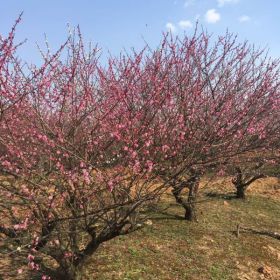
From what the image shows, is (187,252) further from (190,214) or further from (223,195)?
(223,195)

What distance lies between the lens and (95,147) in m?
6.77

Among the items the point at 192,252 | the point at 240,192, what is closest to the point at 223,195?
the point at 240,192

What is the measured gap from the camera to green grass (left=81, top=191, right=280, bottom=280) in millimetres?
7828

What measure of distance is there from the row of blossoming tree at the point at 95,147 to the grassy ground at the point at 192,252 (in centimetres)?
Result: 71

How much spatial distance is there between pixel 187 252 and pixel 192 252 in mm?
110

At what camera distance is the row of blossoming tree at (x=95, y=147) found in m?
5.65

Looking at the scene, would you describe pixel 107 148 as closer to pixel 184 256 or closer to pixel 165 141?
pixel 165 141

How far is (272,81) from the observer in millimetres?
11977

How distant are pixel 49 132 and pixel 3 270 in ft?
9.92

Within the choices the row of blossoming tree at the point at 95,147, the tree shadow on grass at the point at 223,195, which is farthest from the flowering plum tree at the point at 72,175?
the tree shadow on grass at the point at 223,195

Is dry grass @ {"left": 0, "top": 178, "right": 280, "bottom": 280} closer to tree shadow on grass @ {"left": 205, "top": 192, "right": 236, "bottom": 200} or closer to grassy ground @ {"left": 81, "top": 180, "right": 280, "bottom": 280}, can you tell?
grassy ground @ {"left": 81, "top": 180, "right": 280, "bottom": 280}

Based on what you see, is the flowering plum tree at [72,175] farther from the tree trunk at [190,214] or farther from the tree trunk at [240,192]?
the tree trunk at [240,192]

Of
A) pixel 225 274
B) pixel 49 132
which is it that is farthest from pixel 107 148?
pixel 225 274

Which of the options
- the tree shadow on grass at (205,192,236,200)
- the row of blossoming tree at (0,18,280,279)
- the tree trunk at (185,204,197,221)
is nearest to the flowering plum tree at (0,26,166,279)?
the row of blossoming tree at (0,18,280,279)
